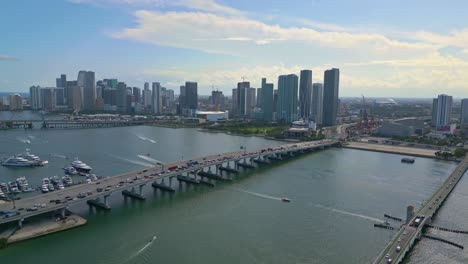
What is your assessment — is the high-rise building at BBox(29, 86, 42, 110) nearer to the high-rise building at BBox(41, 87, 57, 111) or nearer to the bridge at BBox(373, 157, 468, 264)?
the high-rise building at BBox(41, 87, 57, 111)

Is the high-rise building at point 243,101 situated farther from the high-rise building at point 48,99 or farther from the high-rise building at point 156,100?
the high-rise building at point 48,99

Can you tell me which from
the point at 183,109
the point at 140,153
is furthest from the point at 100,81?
the point at 140,153

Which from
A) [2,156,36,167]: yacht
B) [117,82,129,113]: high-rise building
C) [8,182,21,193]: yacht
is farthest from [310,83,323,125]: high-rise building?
[8,182,21,193]: yacht

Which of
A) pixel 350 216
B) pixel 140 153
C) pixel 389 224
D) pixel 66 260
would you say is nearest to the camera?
pixel 66 260

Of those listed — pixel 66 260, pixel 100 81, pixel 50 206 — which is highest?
pixel 100 81

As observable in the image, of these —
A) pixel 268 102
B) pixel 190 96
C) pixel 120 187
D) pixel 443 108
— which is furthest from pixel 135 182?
pixel 190 96

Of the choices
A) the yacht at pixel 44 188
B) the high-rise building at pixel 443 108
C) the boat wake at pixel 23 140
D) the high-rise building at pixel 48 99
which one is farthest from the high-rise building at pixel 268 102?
the high-rise building at pixel 48 99

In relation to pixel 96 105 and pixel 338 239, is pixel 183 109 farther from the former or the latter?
pixel 338 239
